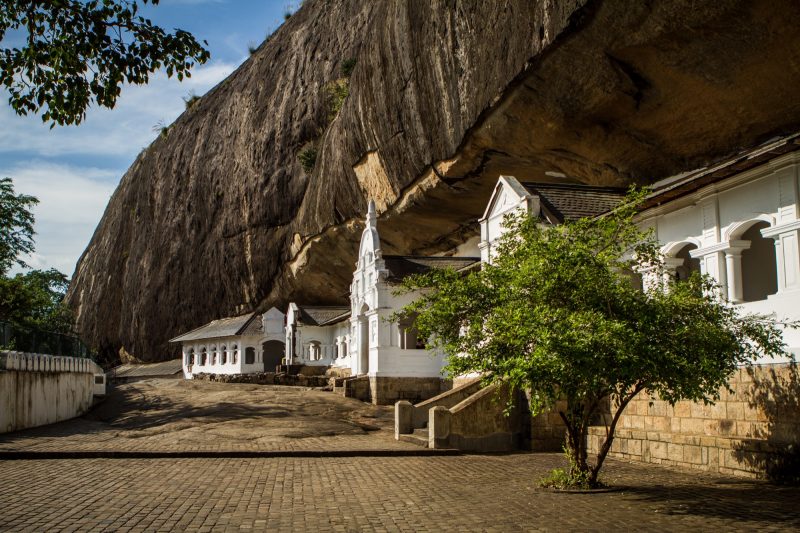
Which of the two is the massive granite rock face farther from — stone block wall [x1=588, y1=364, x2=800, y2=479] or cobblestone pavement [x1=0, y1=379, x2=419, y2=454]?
cobblestone pavement [x1=0, y1=379, x2=419, y2=454]

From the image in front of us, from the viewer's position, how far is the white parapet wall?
18844mm

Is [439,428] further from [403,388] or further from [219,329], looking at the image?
[219,329]

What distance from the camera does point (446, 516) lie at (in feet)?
31.4

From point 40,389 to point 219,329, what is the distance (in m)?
27.3

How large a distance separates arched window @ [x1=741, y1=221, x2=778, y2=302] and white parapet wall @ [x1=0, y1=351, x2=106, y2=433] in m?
17.3

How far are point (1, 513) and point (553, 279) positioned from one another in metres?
7.82

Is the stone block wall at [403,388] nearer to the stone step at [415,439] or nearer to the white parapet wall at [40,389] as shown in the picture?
the stone step at [415,439]

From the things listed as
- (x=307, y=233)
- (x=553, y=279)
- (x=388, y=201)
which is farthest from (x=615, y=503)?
(x=307, y=233)

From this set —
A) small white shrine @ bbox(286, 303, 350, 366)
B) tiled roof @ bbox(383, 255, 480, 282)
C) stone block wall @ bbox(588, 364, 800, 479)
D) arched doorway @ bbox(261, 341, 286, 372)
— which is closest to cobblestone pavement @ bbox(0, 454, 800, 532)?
stone block wall @ bbox(588, 364, 800, 479)

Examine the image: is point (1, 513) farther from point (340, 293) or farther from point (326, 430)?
point (340, 293)

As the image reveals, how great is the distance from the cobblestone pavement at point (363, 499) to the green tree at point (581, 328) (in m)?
1.42

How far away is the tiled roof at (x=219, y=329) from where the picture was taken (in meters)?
46.4

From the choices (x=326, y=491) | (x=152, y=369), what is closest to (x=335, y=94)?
(x=152, y=369)

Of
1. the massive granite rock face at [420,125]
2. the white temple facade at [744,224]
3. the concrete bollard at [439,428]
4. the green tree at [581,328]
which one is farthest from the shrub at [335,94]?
the green tree at [581,328]
